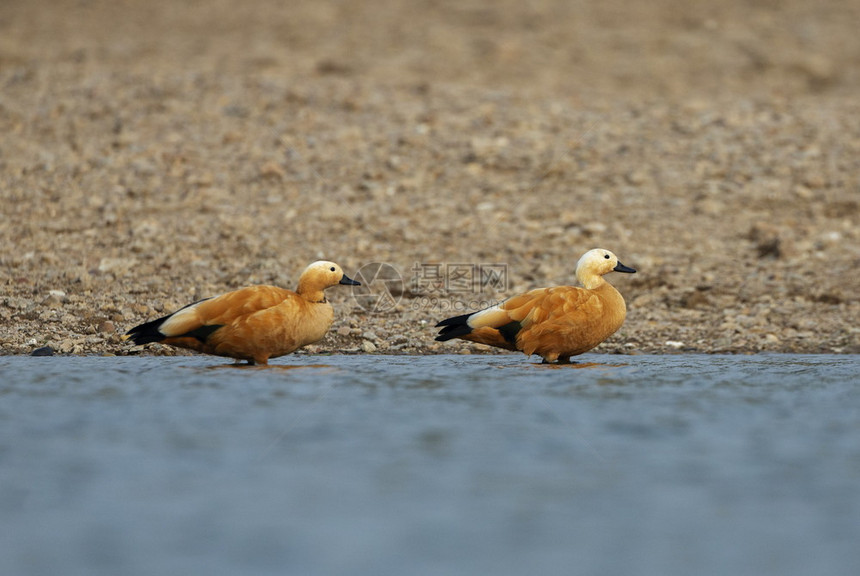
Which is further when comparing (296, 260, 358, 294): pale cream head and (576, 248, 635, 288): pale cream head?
(576, 248, 635, 288): pale cream head

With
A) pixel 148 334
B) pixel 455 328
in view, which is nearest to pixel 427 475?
pixel 455 328

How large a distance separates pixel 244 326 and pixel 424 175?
7403 mm

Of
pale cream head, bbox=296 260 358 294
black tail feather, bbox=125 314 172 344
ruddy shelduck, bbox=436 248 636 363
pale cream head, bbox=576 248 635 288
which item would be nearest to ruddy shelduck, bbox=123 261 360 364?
black tail feather, bbox=125 314 172 344

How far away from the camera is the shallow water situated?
13.8 ft

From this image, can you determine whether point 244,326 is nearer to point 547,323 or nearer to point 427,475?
point 547,323

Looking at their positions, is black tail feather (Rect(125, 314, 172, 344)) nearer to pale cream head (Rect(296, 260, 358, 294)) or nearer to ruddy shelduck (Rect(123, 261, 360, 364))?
ruddy shelduck (Rect(123, 261, 360, 364))

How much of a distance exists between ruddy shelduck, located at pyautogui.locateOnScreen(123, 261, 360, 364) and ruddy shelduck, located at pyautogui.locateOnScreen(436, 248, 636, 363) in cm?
112

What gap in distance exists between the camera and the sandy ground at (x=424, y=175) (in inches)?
464

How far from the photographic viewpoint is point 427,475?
5195mm

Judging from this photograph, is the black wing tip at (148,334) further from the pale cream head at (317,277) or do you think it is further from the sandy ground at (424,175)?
the sandy ground at (424,175)

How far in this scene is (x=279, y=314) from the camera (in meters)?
8.59

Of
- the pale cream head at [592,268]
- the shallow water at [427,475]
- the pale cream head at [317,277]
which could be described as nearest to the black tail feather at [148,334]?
the shallow water at [427,475]

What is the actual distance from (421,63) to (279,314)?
13.6 m

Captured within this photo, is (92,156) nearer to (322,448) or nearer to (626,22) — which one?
(322,448)
